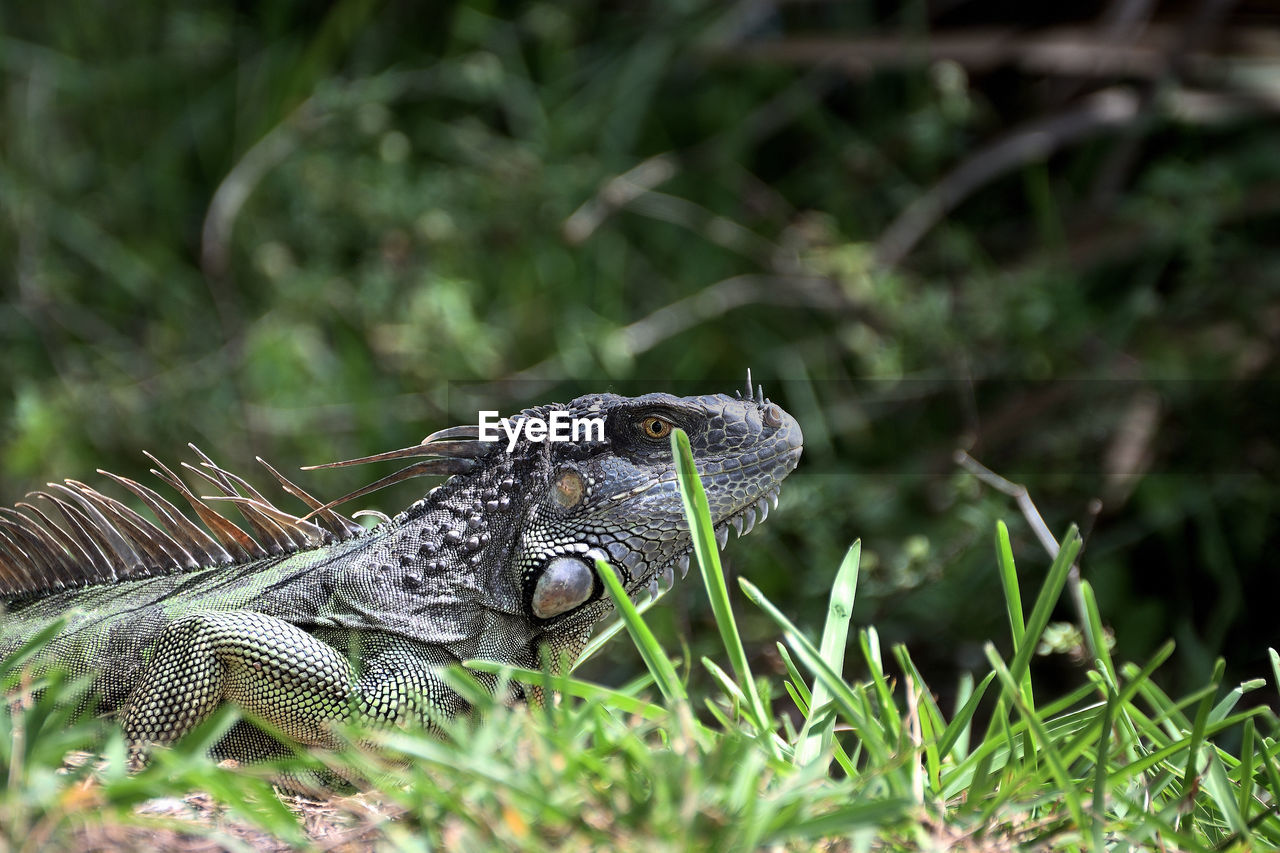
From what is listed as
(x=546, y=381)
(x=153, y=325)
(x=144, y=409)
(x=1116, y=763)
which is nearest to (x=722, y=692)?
(x=1116, y=763)

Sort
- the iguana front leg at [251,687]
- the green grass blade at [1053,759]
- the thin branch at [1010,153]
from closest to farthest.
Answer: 1. the green grass blade at [1053,759]
2. the iguana front leg at [251,687]
3. the thin branch at [1010,153]

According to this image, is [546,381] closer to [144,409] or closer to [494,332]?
[494,332]

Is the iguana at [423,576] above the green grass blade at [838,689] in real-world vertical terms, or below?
above

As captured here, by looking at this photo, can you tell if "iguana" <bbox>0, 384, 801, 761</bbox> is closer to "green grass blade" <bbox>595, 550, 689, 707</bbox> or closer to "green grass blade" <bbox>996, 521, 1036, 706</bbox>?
"green grass blade" <bbox>595, 550, 689, 707</bbox>

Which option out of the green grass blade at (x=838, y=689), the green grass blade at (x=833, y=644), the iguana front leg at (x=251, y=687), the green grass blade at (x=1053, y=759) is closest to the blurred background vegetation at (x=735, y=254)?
the green grass blade at (x=833, y=644)

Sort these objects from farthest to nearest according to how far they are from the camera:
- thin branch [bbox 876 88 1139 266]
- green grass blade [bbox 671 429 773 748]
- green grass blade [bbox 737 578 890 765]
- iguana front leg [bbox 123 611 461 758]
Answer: thin branch [bbox 876 88 1139 266] < iguana front leg [bbox 123 611 461 758] < green grass blade [bbox 671 429 773 748] < green grass blade [bbox 737 578 890 765]

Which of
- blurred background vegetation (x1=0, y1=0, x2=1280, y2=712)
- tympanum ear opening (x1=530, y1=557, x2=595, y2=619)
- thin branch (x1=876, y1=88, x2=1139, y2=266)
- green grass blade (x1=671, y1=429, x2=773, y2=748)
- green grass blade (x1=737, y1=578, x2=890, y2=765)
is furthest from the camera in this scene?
thin branch (x1=876, y1=88, x2=1139, y2=266)

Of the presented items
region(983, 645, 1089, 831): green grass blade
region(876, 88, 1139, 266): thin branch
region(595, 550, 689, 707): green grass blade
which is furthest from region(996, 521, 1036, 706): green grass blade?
region(876, 88, 1139, 266): thin branch

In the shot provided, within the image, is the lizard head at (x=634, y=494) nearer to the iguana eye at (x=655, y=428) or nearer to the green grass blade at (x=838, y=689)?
the iguana eye at (x=655, y=428)

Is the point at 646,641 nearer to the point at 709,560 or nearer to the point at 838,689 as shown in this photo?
the point at 709,560

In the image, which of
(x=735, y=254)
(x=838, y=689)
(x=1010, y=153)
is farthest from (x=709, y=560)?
(x=735, y=254)
